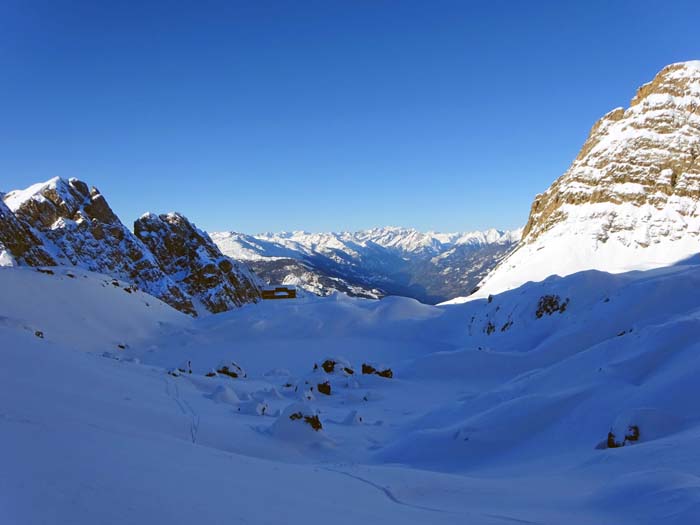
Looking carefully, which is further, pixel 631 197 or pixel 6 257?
pixel 631 197

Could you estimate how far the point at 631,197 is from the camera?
7325 centimetres

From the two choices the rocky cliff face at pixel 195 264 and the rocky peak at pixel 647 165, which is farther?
the rocky cliff face at pixel 195 264

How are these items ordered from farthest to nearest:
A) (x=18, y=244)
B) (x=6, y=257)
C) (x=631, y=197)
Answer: (x=631, y=197), (x=18, y=244), (x=6, y=257)

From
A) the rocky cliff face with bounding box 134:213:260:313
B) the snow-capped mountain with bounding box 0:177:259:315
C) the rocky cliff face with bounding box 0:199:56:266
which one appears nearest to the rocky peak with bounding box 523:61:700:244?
the rocky cliff face with bounding box 134:213:260:313

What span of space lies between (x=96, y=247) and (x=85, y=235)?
11.4 feet

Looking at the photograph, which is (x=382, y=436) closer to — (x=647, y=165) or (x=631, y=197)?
(x=631, y=197)

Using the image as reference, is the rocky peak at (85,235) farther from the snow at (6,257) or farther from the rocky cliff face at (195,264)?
the snow at (6,257)

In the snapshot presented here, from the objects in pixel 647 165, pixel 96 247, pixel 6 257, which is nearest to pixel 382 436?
pixel 6 257

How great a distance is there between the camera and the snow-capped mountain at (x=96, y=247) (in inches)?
3000

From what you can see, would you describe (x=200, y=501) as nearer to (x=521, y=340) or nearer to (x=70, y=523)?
(x=70, y=523)

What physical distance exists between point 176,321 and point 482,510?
40488mm

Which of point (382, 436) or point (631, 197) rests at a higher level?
point (631, 197)

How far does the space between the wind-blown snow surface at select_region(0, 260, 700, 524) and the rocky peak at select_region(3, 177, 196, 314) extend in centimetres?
5931

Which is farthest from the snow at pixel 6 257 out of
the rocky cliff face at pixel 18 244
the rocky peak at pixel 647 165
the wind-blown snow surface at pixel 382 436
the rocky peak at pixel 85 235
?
the rocky peak at pixel 647 165
